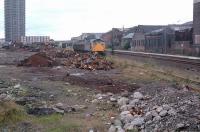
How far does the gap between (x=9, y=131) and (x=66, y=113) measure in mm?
3150

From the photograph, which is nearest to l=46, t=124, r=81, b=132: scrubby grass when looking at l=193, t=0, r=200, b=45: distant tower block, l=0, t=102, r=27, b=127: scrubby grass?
l=0, t=102, r=27, b=127: scrubby grass

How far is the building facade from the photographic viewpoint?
563ft

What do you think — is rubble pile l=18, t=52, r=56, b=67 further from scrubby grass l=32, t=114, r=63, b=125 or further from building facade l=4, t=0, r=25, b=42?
building facade l=4, t=0, r=25, b=42

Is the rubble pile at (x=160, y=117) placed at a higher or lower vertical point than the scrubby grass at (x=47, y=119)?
higher

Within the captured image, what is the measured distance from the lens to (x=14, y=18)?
570 ft

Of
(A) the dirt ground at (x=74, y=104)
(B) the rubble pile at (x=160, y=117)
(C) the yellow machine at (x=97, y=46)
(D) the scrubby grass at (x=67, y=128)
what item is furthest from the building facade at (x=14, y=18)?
(D) the scrubby grass at (x=67, y=128)

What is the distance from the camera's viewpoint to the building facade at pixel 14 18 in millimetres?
171750

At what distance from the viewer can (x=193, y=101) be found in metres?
12.8

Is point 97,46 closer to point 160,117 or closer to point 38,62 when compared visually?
point 38,62

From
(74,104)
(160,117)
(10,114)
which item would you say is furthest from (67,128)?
(74,104)

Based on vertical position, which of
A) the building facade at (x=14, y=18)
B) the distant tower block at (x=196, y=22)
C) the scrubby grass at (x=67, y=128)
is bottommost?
the scrubby grass at (x=67, y=128)

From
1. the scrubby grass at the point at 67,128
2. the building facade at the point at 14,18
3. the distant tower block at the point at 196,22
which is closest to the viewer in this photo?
the scrubby grass at the point at 67,128

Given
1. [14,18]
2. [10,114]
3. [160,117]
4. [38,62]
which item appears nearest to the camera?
[160,117]

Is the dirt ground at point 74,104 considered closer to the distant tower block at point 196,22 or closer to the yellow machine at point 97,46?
the yellow machine at point 97,46
